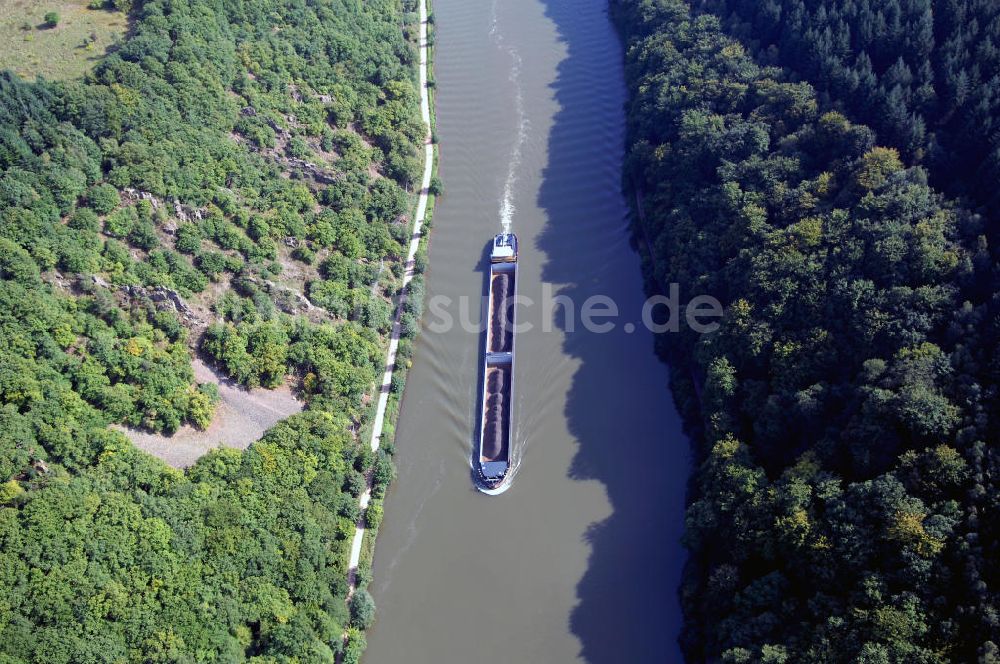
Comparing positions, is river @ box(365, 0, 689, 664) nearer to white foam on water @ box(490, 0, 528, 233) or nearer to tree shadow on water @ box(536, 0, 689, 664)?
tree shadow on water @ box(536, 0, 689, 664)

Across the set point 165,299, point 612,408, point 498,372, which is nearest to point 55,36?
point 165,299

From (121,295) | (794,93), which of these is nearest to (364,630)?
(121,295)

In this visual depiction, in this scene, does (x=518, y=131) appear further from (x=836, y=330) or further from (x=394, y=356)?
(x=836, y=330)

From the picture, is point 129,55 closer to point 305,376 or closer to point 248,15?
point 248,15

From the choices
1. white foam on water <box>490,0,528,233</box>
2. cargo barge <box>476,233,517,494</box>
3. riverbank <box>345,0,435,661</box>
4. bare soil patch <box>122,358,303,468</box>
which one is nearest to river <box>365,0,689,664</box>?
white foam on water <box>490,0,528,233</box>

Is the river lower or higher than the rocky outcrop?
lower
